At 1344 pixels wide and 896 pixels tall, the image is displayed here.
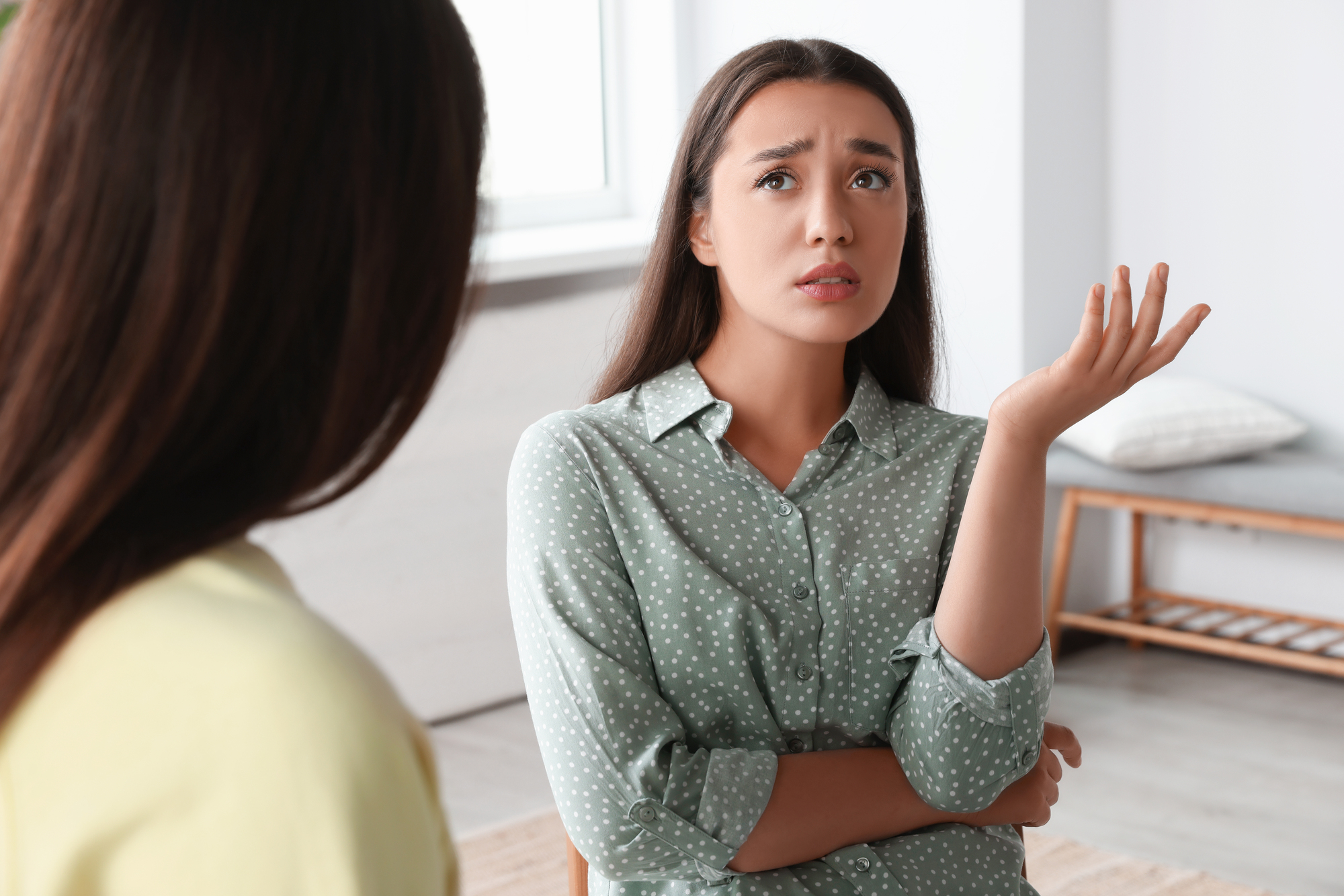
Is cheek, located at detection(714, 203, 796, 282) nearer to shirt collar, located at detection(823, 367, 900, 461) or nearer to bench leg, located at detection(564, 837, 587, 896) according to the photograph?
shirt collar, located at detection(823, 367, 900, 461)

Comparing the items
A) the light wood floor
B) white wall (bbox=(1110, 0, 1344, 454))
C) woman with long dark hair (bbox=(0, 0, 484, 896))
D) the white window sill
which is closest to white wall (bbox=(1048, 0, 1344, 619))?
white wall (bbox=(1110, 0, 1344, 454))

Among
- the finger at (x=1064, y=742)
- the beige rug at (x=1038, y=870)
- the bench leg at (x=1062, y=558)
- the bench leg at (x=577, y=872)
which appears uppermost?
the finger at (x=1064, y=742)

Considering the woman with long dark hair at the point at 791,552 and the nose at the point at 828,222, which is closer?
the woman with long dark hair at the point at 791,552

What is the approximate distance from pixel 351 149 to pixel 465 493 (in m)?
2.97

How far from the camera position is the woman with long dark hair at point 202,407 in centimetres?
45

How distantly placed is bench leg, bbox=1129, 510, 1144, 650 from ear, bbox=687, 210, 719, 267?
8.57 ft

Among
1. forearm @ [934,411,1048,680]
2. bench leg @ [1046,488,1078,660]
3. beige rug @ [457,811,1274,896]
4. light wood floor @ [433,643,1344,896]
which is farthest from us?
bench leg @ [1046,488,1078,660]

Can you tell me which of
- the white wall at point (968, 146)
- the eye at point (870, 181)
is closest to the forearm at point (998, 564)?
the eye at point (870, 181)

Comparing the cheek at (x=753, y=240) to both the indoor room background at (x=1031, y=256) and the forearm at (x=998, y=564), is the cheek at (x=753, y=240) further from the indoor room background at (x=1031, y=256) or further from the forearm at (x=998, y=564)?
the indoor room background at (x=1031, y=256)

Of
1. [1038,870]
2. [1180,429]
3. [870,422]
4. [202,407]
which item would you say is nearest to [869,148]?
[870,422]

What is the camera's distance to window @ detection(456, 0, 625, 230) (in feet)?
12.5

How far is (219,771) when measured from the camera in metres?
0.45

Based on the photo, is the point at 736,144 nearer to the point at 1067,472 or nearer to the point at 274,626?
the point at 274,626

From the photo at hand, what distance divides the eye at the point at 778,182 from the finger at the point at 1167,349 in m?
0.40
